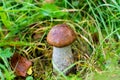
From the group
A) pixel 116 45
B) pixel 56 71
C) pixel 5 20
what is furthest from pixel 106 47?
pixel 5 20

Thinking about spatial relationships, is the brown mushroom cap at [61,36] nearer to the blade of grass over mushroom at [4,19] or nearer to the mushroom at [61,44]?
the mushroom at [61,44]

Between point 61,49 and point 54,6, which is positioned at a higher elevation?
point 54,6

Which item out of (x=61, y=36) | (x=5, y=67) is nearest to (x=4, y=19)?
(x=5, y=67)

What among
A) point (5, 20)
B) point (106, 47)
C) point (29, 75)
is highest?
point (5, 20)

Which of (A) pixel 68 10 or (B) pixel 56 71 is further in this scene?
(A) pixel 68 10

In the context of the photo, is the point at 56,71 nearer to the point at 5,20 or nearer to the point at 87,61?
the point at 87,61

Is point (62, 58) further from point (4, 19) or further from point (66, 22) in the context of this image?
point (4, 19)

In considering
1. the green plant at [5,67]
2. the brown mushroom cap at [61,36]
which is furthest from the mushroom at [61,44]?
the green plant at [5,67]

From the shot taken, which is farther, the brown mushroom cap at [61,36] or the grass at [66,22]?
the grass at [66,22]
